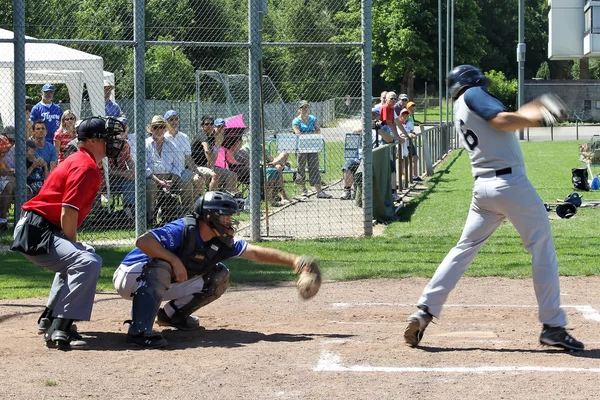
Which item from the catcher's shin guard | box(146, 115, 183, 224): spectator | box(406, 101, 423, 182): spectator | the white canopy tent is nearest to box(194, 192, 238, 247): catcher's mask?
the catcher's shin guard

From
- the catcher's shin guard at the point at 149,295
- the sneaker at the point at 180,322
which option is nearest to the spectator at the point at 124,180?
the sneaker at the point at 180,322

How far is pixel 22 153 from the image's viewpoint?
1143 centimetres

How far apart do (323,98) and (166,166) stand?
2462 millimetres

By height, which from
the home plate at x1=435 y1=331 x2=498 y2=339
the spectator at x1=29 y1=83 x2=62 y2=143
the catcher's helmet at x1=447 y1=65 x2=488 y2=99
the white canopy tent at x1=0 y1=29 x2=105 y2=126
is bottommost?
the home plate at x1=435 y1=331 x2=498 y2=339

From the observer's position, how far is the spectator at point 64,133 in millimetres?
13877

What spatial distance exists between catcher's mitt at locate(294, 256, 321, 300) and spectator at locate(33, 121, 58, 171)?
7666 mm

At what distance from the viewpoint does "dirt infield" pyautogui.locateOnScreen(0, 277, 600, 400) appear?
549 centimetres

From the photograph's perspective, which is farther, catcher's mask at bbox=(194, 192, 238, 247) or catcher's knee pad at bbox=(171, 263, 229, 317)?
catcher's knee pad at bbox=(171, 263, 229, 317)

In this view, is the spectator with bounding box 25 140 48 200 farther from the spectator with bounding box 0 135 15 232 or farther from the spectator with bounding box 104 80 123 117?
the spectator with bounding box 104 80 123 117

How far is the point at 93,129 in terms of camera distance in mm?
6727

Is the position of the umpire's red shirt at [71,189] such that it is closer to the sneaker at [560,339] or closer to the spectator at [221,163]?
the sneaker at [560,339]

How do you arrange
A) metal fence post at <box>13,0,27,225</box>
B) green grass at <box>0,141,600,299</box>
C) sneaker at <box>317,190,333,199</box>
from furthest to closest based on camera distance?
sneaker at <box>317,190,333,199</box> → metal fence post at <box>13,0,27,225</box> → green grass at <box>0,141,600,299</box>

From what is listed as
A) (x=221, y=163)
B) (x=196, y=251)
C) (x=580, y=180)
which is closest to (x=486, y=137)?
(x=196, y=251)

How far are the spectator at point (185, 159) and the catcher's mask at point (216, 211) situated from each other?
637 cm
